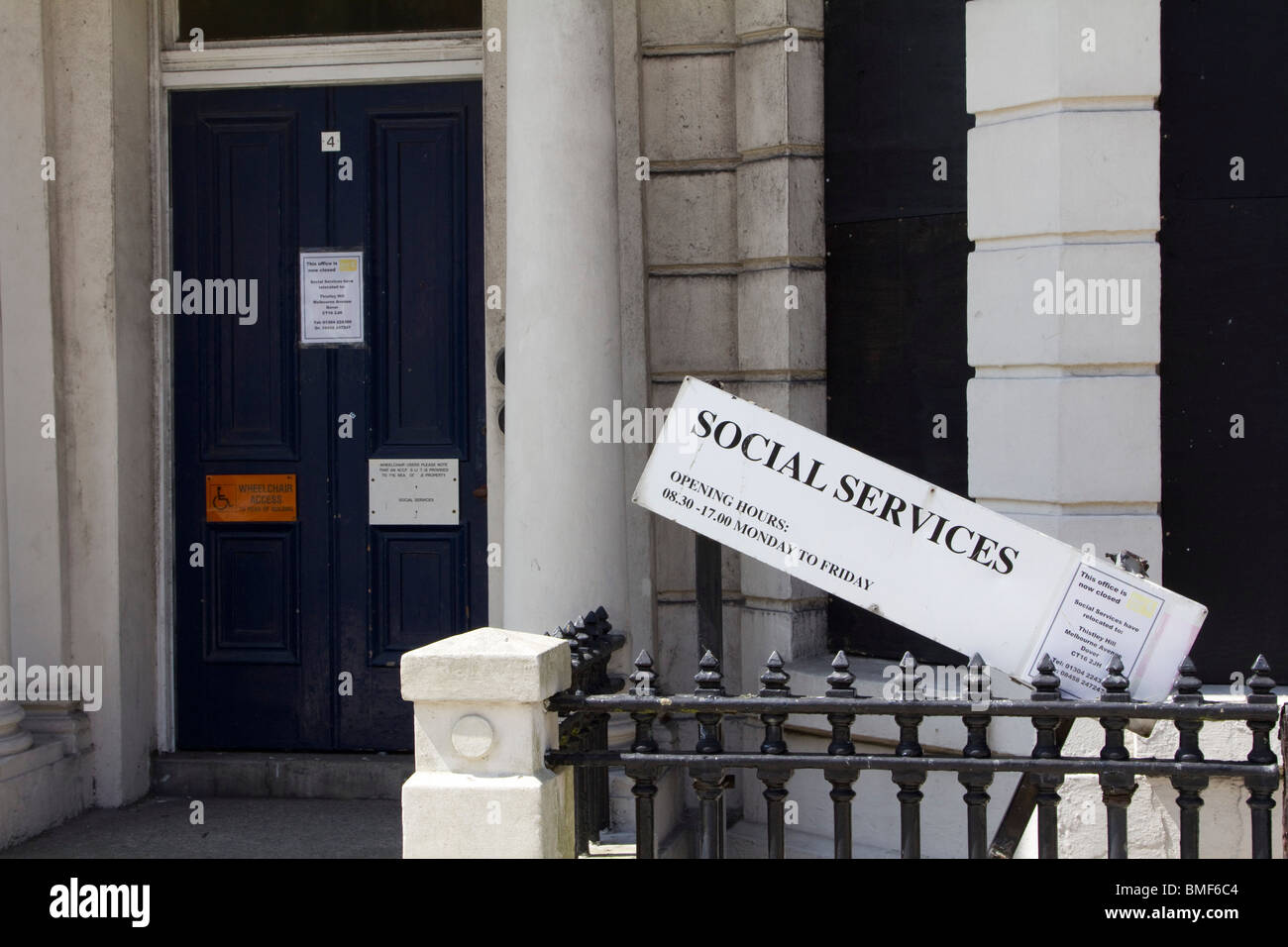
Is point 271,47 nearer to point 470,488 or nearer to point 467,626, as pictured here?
point 470,488

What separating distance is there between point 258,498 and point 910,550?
153 inches

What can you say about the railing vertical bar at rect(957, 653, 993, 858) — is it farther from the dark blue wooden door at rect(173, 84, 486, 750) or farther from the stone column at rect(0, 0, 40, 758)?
the stone column at rect(0, 0, 40, 758)

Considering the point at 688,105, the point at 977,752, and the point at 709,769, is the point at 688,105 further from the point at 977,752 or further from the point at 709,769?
the point at 977,752

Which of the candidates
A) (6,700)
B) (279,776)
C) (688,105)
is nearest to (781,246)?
(688,105)

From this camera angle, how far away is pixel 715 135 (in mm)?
6227

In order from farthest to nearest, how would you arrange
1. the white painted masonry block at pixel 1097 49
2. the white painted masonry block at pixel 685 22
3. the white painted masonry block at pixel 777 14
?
the white painted masonry block at pixel 685 22
the white painted masonry block at pixel 777 14
the white painted masonry block at pixel 1097 49

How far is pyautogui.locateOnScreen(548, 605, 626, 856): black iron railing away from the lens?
13.0 ft

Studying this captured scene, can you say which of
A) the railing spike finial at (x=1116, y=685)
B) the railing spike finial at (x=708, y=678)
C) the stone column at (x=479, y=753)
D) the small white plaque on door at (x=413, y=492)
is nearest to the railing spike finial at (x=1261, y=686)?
the railing spike finial at (x=1116, y=685)

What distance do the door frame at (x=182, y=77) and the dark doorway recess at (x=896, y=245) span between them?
75.0 inches

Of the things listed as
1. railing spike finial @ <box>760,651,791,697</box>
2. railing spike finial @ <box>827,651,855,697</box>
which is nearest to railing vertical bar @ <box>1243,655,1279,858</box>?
railing spike finial @ <box>827,651,855,697</box>

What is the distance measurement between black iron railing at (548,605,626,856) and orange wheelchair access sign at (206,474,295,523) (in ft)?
8.21

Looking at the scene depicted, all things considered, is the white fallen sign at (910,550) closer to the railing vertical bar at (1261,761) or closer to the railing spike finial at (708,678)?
the railing vertical bar at (1261,761)

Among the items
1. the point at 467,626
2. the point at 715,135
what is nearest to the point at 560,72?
the point at 715,135

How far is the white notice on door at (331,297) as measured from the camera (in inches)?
257
